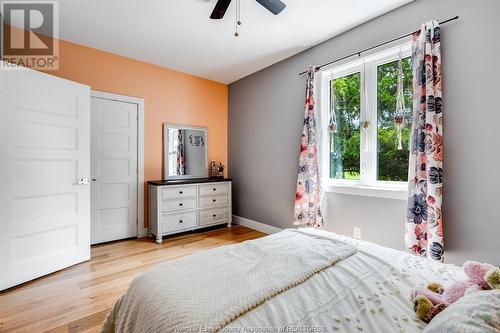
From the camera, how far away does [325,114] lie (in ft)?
9.79

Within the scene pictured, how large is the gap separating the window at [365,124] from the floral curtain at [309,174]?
14 cm

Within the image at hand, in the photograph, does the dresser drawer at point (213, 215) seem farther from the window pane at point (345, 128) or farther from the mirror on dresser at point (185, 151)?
the window pane at point (345, 128)

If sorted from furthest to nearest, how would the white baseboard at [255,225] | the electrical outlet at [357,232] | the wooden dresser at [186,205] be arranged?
the white baseboard at [255,225] → the wooden dresser at [186,205] → the electrical outlet at [357,232]

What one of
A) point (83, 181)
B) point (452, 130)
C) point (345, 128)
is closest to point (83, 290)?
point (83, 181)

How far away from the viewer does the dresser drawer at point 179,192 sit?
3.37m

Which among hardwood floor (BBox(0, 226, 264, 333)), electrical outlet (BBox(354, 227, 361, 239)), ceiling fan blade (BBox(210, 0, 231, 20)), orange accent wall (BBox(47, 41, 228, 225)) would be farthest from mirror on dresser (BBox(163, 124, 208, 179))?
electrical outlet (BBox(354, 227, 361, 239))

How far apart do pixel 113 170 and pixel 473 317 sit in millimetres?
3647

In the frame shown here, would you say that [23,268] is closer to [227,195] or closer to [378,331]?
[227,195]

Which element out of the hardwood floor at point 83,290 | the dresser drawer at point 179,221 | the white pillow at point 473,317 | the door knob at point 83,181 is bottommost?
the hardwood floor at point 83,290

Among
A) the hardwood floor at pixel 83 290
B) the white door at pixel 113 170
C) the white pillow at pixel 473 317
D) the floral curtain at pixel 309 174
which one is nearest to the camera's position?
the white pillow at pixel 473 317

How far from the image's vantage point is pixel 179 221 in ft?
11.5

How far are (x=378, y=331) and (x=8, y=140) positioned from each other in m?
3.00

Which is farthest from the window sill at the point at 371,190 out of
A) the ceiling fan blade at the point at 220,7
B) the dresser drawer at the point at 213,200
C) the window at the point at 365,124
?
the ceiling fan blade at the point at 220,7

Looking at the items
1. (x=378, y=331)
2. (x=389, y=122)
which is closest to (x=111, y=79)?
(x=389, y=122)
